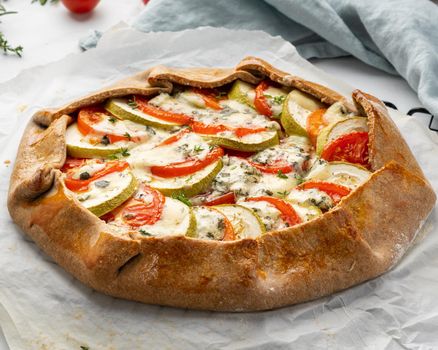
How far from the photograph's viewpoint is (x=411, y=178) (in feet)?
17.9

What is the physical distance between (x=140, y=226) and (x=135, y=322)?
60 cm

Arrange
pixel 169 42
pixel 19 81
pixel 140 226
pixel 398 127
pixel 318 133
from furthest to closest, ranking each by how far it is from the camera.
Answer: pixel 169 42, pixel 19 81, pixel 398 127, pixel 318 133, pixel 140 226

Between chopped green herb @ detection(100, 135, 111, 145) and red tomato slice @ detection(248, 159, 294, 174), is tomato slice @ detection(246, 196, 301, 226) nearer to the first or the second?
red tomato slice @ detection(248, 159, 294, 174)

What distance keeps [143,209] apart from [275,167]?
3.40 ft

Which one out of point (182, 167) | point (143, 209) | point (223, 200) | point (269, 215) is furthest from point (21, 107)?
point (269, 215)

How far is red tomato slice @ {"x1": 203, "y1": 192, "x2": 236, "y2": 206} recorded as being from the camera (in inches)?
208

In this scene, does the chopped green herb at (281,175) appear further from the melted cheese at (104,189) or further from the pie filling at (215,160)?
the melted cheese at (104,189)

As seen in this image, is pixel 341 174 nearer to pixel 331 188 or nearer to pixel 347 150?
pixel 331 188

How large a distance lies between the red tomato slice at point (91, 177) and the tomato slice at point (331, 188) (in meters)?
1.22

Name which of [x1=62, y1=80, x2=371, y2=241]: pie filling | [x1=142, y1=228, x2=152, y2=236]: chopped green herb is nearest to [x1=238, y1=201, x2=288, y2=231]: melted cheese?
[x1=62, y1=80, x2=371, y2=241]: pie filling

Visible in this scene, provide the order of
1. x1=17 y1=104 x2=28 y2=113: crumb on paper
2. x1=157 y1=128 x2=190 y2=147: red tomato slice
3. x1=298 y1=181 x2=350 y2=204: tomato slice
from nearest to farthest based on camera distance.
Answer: x1=298 y1=181 x2=350 y2=204: tomato slice < x1=157 y1=128 x2=190 y2=147: red tomato slice < x1=17 y1=104 x2=28 y2=113: crumb on paper

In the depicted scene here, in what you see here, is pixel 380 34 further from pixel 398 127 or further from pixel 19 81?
pixel 19 81

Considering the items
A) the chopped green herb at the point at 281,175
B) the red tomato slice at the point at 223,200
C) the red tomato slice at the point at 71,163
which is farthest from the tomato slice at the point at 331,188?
the red tomato slice at the point at 71,163

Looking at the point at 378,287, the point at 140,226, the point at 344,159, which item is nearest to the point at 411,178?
the point at 344,159
